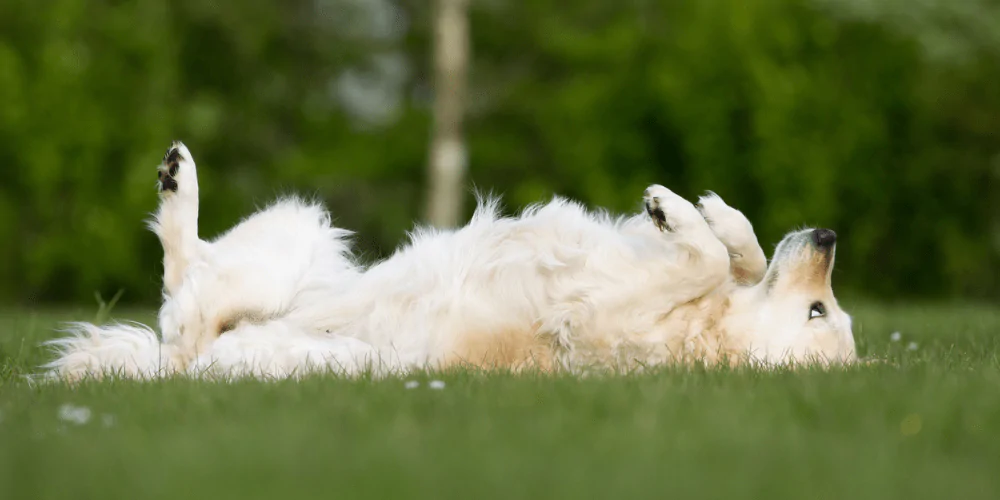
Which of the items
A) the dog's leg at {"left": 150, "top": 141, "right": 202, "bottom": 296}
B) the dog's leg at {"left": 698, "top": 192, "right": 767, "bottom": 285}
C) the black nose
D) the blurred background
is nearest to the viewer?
the black nose

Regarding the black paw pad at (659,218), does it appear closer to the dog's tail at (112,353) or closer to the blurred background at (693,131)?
the dog's tail at (112,353)

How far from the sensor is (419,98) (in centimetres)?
1798

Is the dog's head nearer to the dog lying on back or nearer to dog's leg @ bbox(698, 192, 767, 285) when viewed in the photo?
the dog lying on back

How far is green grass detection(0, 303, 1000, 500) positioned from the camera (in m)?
1.98

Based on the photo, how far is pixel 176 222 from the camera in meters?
4.19

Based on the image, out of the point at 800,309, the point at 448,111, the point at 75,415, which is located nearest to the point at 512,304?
the point at 800,309

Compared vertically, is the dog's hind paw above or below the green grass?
above

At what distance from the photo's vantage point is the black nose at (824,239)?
385cm

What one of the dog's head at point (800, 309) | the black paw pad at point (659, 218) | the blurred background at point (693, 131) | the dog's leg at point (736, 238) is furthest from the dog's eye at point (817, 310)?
the blurred background at point (693, 131)

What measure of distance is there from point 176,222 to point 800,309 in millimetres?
2587

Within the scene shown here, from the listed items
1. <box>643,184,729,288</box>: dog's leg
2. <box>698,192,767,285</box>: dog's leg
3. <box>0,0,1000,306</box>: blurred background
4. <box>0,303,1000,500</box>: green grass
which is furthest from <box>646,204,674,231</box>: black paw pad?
<box>0,0,1000,306</box>: blurred background

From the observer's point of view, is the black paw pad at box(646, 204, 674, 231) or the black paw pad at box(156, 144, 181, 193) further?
the black paw pad at box(156, 144, 181, 193)

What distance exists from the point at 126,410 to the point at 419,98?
1559 centimetres

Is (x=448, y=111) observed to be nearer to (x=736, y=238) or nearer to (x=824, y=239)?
(x=736, y=238)
